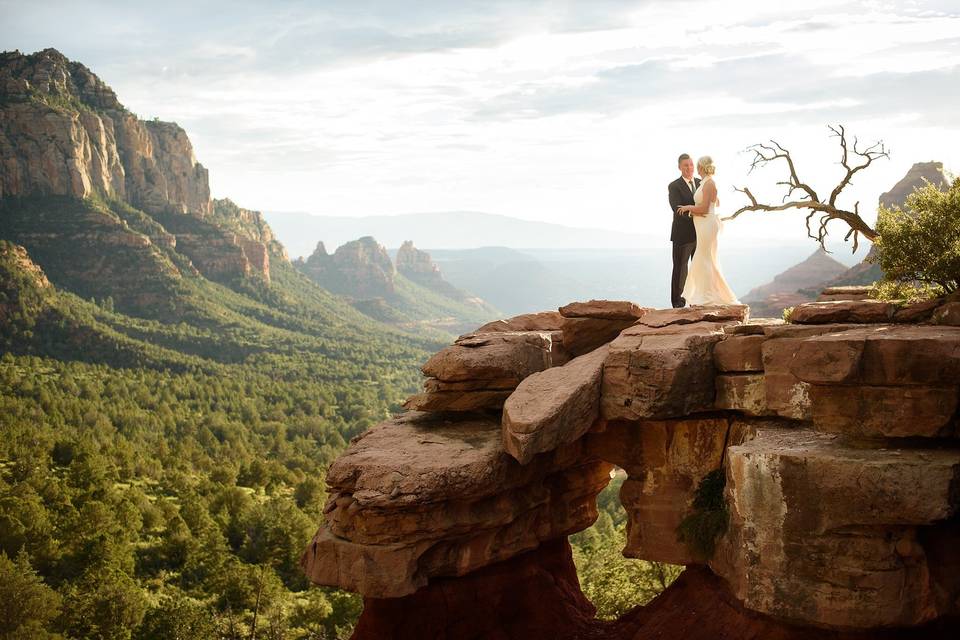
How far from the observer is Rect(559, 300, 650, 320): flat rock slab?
24672 mm

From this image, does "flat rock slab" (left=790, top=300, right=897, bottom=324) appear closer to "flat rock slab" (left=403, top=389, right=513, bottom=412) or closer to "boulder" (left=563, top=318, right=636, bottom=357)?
"boulder" (left=563, top=318, right=636, bottom=357)

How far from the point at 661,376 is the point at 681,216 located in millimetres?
7062

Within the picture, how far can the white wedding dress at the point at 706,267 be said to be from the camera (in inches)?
969

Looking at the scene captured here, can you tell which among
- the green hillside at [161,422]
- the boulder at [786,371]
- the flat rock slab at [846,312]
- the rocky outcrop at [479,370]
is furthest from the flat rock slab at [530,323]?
the green hillside at [161,422]

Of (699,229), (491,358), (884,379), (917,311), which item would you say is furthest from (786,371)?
(491,358)

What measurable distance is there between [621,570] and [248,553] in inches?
1396

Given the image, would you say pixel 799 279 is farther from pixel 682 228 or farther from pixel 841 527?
pixel 841 527

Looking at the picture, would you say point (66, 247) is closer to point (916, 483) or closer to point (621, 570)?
point (621, 570)

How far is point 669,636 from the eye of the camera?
71.8 ft

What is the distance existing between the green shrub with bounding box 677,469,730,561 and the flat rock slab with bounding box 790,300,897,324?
4679 millimetres

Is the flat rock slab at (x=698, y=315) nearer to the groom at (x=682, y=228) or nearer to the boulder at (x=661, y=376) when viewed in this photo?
the boulder at (x=661, y=376)

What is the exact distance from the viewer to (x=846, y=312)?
1998cm

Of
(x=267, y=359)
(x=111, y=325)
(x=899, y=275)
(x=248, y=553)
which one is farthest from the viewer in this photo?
(x=267, y=359)

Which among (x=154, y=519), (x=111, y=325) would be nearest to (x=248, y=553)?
(x=154, y=519)
